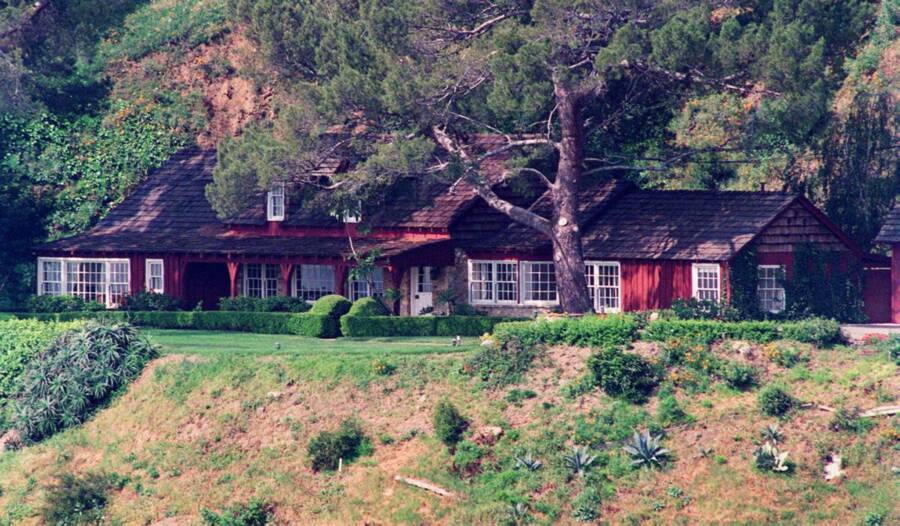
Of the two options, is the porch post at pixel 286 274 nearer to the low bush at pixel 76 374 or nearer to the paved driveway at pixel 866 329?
the low bush at pixel 76 374

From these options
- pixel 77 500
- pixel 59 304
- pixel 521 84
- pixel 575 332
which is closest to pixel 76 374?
pixel 77 500

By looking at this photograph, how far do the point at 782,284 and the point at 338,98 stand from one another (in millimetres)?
15089

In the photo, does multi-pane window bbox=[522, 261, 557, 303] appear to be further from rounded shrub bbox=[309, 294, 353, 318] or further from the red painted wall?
the red painted wall

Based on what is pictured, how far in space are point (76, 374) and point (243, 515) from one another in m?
9.17

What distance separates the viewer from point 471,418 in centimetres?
3847

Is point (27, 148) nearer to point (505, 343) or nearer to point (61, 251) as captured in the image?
point (61, 251)

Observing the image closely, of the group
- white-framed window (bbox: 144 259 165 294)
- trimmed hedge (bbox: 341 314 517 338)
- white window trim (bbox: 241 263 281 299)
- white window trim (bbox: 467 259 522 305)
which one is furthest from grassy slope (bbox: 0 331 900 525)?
white-framed window (bbox: 144 259 165 294)

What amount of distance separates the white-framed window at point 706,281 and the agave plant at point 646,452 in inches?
495

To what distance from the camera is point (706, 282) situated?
48.2 meters

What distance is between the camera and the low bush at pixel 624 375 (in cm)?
3819

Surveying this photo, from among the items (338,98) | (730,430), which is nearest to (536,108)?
(338,98)

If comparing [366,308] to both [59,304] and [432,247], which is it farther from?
[59,304]

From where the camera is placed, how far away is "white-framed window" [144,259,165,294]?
5503 centimetres

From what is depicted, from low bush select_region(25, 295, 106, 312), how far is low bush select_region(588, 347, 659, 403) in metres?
22.0
